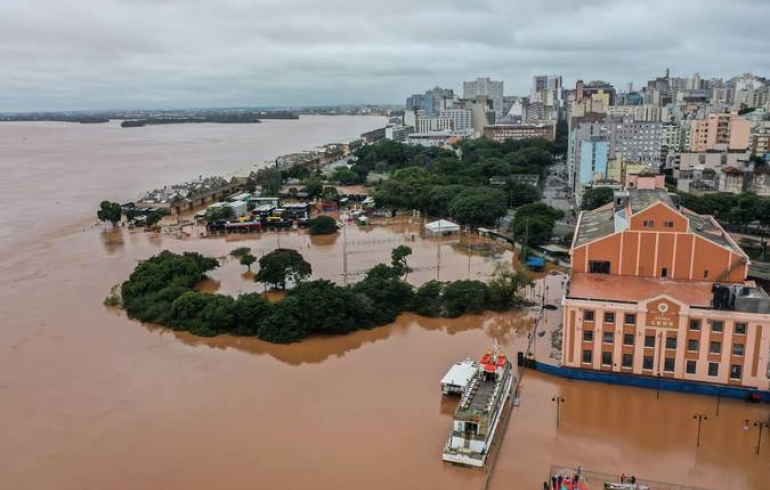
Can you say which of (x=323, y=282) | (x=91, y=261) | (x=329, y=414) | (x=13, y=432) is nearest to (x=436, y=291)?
(x=323, y=282)

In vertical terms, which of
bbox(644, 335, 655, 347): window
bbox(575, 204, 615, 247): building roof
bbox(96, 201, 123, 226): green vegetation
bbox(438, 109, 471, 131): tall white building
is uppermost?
bbox(438, 109, 471, 131): tall white building

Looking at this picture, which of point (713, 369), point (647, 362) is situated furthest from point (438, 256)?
point (713, 369)

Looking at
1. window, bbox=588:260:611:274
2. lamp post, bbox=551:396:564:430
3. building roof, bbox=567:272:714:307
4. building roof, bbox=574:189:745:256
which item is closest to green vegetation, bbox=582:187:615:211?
building roof, bbox=574:189:745:256

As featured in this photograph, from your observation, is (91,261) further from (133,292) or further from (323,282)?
(323,282)

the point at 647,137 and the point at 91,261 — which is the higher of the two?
the point at 647,137

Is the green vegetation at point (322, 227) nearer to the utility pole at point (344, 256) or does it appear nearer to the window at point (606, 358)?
the utility pole at point (344, 256)

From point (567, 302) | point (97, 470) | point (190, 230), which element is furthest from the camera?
point (190, 230)

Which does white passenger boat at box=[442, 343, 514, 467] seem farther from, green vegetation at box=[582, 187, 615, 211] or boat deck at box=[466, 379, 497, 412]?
green vegetation at box=[582, 187, 615, 211]
